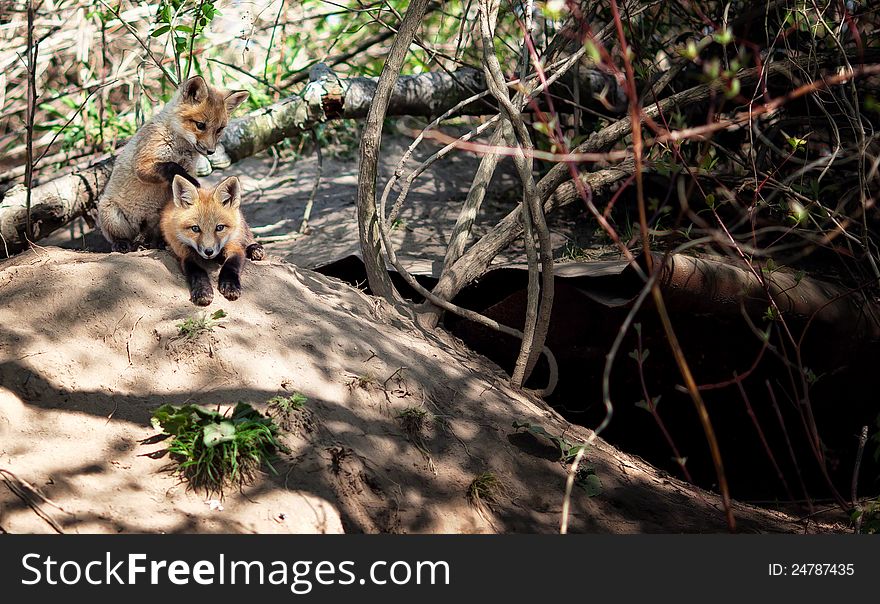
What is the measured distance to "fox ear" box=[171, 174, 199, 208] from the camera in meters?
4.54

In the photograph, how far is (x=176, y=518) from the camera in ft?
9.98

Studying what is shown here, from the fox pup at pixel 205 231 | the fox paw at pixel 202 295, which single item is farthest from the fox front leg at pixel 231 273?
the fox paw at pixel 202 295

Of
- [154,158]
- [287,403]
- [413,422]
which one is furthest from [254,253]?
[413,422]

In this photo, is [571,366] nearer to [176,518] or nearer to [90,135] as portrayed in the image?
[176,518]

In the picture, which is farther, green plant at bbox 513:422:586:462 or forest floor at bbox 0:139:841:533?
green plant at bbox 513:422:586:462

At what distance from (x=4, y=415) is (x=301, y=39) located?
23.2ft

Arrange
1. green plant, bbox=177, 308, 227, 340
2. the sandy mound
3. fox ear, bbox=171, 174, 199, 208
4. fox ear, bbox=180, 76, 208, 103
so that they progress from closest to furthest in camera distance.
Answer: the sandy mound
green plant, bbox=177, 308, 227, 340
fox ear, bbox=171, 174, 199, 208
fox ear, bbox=180, 76, 208, 103

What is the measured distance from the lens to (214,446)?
325 cm

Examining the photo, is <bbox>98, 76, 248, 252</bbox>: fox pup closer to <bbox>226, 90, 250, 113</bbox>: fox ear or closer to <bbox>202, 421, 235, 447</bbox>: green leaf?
<bbox>226, 90, 250, 113</bbox>: fox ear

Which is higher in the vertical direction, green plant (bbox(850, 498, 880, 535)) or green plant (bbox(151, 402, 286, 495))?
green plant (bbox(151, 402, 286, 495))

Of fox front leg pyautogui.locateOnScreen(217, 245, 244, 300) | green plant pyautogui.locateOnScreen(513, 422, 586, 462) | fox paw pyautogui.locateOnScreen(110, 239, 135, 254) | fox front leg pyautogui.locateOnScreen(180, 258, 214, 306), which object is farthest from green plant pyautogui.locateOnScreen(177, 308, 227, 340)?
green plant pyautogui.locateOnScreen(513, 422, 586, 462)

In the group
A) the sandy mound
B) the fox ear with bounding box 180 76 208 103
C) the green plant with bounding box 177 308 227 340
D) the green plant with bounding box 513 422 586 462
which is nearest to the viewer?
the sandy mound

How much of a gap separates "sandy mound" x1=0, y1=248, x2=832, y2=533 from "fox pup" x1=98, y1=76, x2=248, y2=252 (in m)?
0.53

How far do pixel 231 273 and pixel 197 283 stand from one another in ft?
0.73
